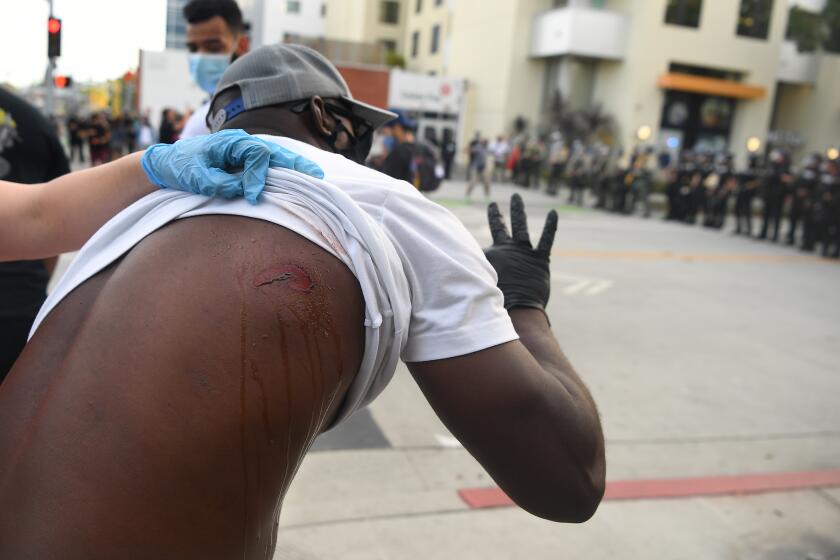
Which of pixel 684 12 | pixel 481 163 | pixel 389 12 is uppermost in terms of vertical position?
pixel 389 12

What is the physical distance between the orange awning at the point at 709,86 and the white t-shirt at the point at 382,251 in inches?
1106

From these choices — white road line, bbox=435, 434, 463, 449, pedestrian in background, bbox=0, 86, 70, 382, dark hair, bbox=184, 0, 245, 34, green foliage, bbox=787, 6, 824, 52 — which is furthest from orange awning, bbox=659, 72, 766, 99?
pedestrian in background, bbox=0, 86, 70, 382

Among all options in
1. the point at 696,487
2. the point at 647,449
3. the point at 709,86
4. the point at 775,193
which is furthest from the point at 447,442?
the point at 709,86

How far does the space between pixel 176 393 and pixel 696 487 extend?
11.1 ft

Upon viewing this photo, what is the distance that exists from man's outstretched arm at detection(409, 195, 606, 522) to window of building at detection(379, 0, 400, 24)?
1880 inches

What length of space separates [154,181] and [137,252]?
0.54ft

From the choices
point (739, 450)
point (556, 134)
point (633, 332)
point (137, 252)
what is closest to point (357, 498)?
point (739, 450)

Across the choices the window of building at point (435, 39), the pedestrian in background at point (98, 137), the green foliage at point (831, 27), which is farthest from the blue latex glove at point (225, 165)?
the window of building at point (435, 39)

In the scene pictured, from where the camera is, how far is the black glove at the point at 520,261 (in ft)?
4.48

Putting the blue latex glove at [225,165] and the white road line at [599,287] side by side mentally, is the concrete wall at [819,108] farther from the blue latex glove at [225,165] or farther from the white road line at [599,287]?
the blue latex glove at [225,165]

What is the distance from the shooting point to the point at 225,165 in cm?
109

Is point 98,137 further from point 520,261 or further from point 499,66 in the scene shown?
point 520,261

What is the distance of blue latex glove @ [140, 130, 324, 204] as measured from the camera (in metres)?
1.05

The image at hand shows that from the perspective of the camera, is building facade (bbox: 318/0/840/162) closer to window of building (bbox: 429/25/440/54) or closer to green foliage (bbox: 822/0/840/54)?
green foliage (bbox: 822/0/840/54)
